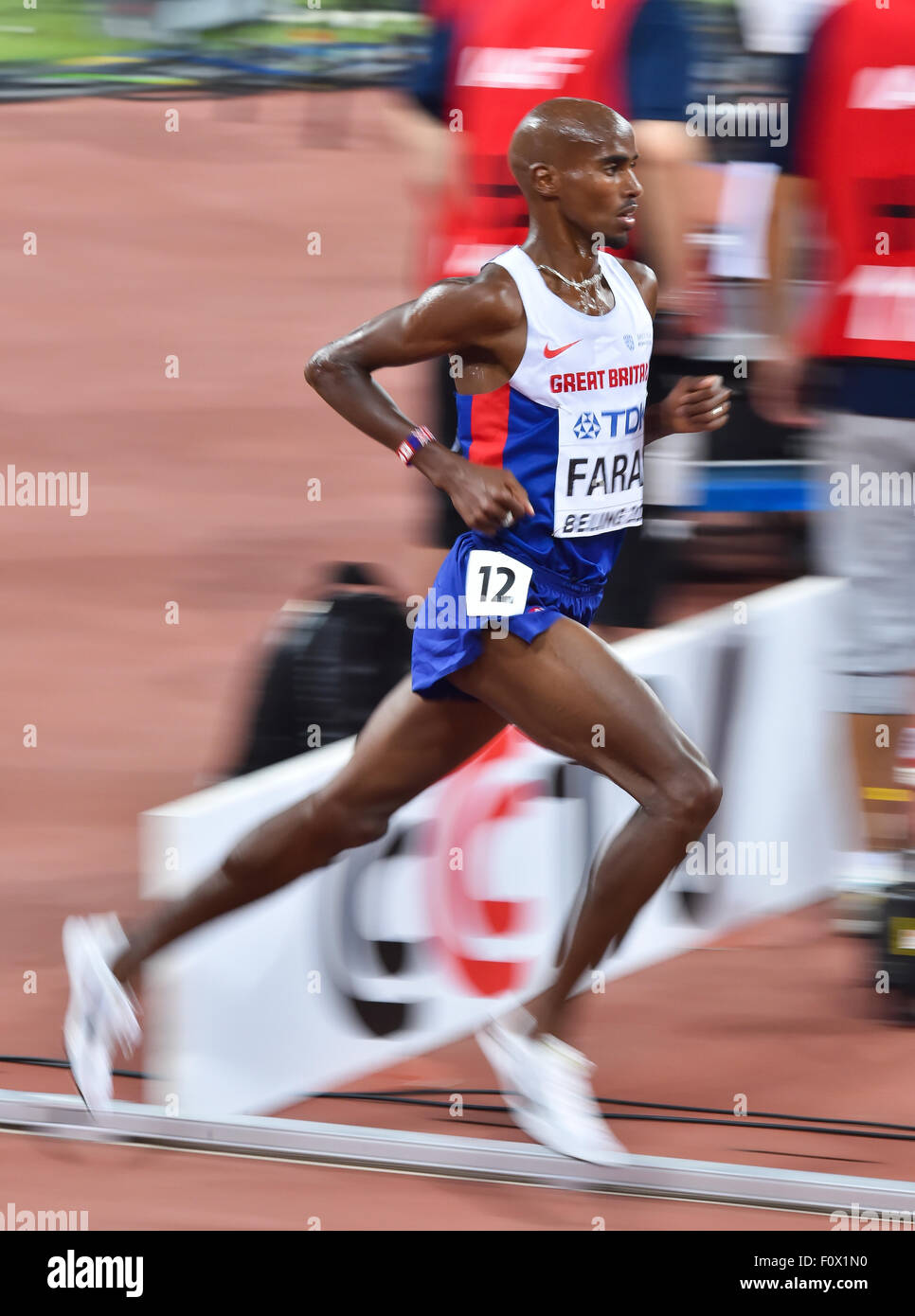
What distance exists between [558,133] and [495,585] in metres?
0.89

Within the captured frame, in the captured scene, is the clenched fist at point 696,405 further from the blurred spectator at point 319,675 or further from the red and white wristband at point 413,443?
the blurred spectator at point 319,675

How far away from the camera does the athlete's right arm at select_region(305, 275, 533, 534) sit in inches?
155

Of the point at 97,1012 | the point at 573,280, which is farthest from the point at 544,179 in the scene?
the point at 97,1012

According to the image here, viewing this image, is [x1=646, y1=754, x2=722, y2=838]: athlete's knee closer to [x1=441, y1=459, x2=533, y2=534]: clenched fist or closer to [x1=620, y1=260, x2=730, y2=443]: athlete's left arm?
[x1=441, y1=459, x2=533, y2=534]: clenched fist

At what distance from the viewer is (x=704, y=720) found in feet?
17.4

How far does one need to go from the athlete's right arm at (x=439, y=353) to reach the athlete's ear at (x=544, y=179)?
19 cm

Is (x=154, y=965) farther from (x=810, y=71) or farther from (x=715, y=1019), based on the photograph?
(x=810, y=71)

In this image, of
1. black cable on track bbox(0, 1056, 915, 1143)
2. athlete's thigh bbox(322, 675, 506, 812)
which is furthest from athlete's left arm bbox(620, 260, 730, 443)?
black cable on track bbox(0, 1056, 915, 1143)

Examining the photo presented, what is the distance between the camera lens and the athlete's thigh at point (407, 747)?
165 inches

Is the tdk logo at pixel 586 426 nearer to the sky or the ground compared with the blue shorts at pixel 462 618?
nearer to the sky

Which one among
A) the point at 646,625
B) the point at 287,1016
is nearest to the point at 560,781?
the point at 287,1016

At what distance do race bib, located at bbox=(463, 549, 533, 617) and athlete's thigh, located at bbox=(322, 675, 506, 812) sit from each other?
0.26 m

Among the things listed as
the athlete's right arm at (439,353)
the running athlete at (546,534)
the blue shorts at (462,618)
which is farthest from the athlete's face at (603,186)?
the blue shorts at (462,618)

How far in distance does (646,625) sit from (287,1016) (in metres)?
3.04
